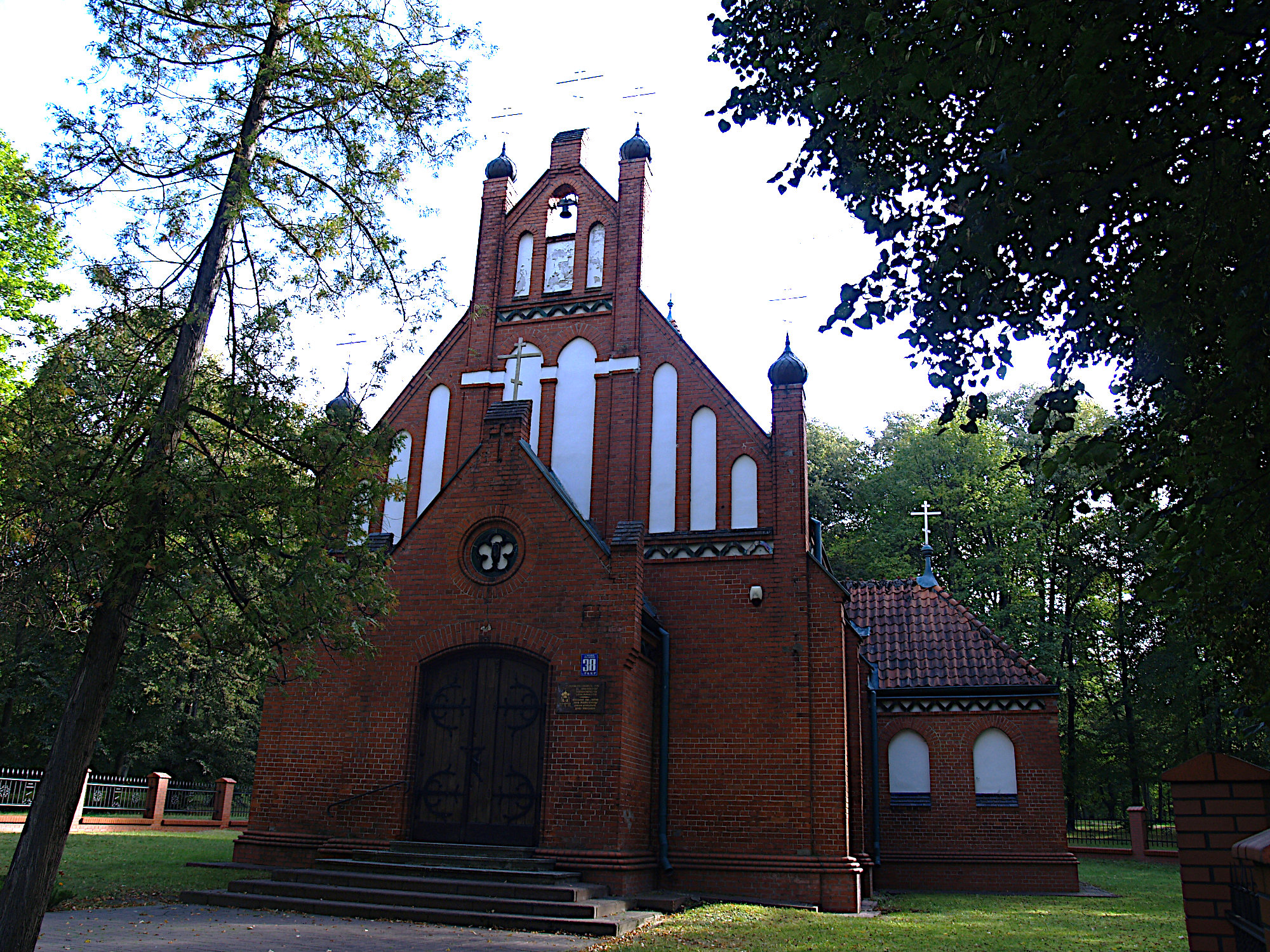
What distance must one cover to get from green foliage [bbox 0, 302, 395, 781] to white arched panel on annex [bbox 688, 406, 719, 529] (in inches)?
267

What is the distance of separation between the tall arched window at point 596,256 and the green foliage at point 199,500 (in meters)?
8.72

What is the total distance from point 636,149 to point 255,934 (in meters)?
14.0

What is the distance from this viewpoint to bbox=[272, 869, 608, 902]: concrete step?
36.2 feet

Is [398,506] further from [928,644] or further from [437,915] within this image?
[928,644]

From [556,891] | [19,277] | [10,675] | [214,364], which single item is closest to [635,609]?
[556,891]

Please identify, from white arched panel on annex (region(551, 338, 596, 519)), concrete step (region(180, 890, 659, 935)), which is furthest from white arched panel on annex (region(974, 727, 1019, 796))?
concrete step (region(180, 890, 659, 935))

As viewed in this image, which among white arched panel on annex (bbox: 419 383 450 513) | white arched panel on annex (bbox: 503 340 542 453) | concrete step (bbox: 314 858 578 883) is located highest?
white arched panel on annex (bbox: 503 340 542 453)

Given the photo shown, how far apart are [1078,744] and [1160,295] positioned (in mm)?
33169

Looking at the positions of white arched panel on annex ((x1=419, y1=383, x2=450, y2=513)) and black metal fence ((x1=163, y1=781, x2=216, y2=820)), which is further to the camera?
black metal fence ((x1=163, y1=781, x2=216, y2=820))

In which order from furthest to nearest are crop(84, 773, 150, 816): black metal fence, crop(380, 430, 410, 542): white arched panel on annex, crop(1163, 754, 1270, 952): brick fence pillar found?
crop(84, 773, 150, 816): black metal fence
crop(380, 430, 410, 542): white arched panel on annex
crop(1163, 754, 1270, 952): brick fence pillar

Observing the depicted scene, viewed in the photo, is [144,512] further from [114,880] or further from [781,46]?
[114,880]

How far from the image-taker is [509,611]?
1357cm

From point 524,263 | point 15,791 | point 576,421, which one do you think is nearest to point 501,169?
point 524,263

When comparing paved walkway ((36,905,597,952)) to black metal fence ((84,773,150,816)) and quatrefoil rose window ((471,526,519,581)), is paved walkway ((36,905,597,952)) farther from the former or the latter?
black metal fence ((84,773,150,816))
